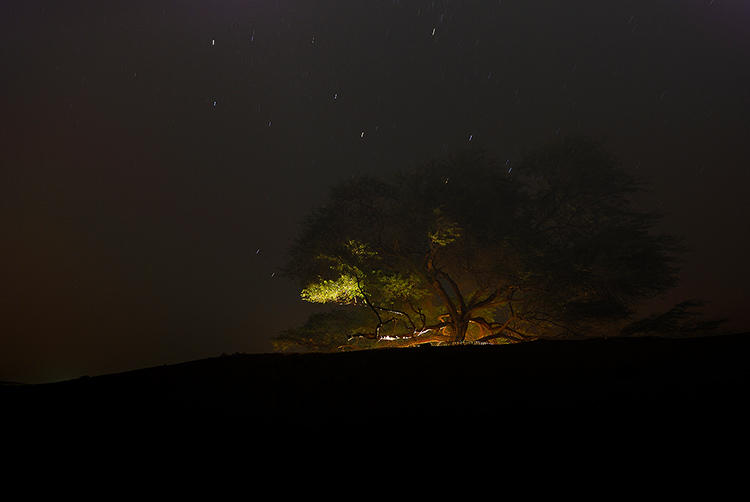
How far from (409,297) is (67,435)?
13.6 m

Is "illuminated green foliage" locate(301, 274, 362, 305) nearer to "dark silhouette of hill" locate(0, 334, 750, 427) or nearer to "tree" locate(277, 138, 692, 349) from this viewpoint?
"tree" locate(277, 138, 692, 349)

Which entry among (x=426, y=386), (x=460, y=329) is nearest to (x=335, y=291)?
(x=460, y=329)

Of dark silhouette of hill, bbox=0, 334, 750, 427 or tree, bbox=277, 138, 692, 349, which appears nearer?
dark silhouette of hill, bbox=0, 334, 750, 427

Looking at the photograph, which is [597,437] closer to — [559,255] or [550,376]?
[550,376]

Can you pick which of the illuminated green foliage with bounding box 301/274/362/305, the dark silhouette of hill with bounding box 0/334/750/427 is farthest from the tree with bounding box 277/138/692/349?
the dark silhouette of hill with bounding box 0/334/750/427

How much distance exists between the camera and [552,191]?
17.1m

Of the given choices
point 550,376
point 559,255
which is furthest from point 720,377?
point 559,255

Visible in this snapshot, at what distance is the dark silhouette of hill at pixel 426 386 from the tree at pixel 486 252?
33.2 feet

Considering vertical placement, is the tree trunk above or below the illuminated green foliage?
below

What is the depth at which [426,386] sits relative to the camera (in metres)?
4.32

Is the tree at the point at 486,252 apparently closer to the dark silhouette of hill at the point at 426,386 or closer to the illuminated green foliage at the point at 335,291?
the illuminated green foliage at the point at 335,291

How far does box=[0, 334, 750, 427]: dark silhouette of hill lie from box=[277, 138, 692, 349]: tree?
1010 cm

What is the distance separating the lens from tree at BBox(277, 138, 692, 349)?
1504 cm

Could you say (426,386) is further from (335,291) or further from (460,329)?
(460,329)
